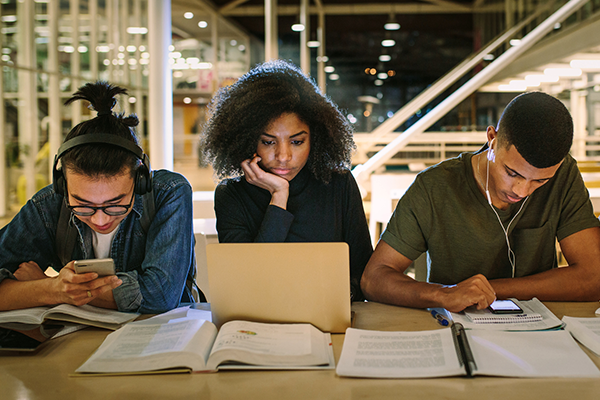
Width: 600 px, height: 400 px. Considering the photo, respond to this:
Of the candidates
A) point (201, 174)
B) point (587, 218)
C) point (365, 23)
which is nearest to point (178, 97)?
point (201, 174)

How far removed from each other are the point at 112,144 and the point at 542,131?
1.17 m

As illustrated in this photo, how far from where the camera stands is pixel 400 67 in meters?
9.69

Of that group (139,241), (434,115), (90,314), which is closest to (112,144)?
(139,241)

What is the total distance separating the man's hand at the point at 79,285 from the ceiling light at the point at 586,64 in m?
6.04

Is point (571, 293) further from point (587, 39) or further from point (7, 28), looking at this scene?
point (587, 39)

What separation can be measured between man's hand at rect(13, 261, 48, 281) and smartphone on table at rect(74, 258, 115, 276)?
0.86 ft

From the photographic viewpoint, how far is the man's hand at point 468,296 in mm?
1161

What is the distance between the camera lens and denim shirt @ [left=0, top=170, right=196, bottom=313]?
4.42ft

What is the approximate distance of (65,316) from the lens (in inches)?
45.4

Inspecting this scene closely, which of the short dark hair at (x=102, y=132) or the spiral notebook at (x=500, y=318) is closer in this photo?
the spiral notebook at (x=500, y=318)

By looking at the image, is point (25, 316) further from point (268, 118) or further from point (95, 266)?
point (268, 118)

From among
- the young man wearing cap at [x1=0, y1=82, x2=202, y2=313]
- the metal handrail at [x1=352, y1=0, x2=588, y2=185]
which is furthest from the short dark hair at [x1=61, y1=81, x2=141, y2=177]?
the metal handrail at [x1=352, y1=0, x2=588, y2=185]

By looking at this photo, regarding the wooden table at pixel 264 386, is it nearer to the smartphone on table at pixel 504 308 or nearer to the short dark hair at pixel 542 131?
the smartphone on table at pixel 504 308

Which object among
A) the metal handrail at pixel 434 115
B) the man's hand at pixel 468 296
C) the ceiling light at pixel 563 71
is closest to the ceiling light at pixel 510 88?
the ceiling light at pixel 563 71
